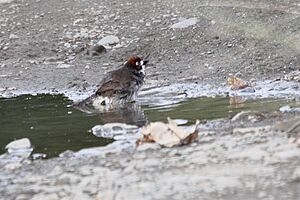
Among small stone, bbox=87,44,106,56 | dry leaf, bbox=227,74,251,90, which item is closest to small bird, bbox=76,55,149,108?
dry leaf, bbox=227,74,251,90

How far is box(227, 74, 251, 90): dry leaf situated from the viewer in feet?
37.2

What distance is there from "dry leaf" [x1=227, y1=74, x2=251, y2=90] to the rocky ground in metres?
Answer: 0.59

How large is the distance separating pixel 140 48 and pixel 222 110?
5707mm

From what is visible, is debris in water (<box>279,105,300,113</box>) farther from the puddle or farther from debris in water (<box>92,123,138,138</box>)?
debris in water (<box>92,123,138,138</box>)

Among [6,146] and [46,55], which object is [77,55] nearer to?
[46,55]

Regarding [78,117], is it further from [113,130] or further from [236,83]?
[236,83]

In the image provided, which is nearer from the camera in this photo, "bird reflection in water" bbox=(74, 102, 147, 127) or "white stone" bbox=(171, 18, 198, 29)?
"bird reflection in water" bbox=(74, 102, 147, 127)

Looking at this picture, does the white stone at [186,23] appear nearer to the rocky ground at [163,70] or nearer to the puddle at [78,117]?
the rocky ground at [163,70]

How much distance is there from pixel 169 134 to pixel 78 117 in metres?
2.97

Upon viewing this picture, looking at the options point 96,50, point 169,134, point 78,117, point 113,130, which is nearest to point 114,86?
point 78,117

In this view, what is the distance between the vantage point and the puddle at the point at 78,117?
834cm

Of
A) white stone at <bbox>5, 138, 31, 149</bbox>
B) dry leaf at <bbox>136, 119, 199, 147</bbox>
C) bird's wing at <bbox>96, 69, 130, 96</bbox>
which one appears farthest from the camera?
bird's wing at <bbox>96, 69, 130, 96</bbox>

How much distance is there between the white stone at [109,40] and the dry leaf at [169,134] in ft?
28.1

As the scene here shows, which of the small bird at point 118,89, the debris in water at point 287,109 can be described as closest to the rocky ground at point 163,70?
the debris in water at point 287,109
